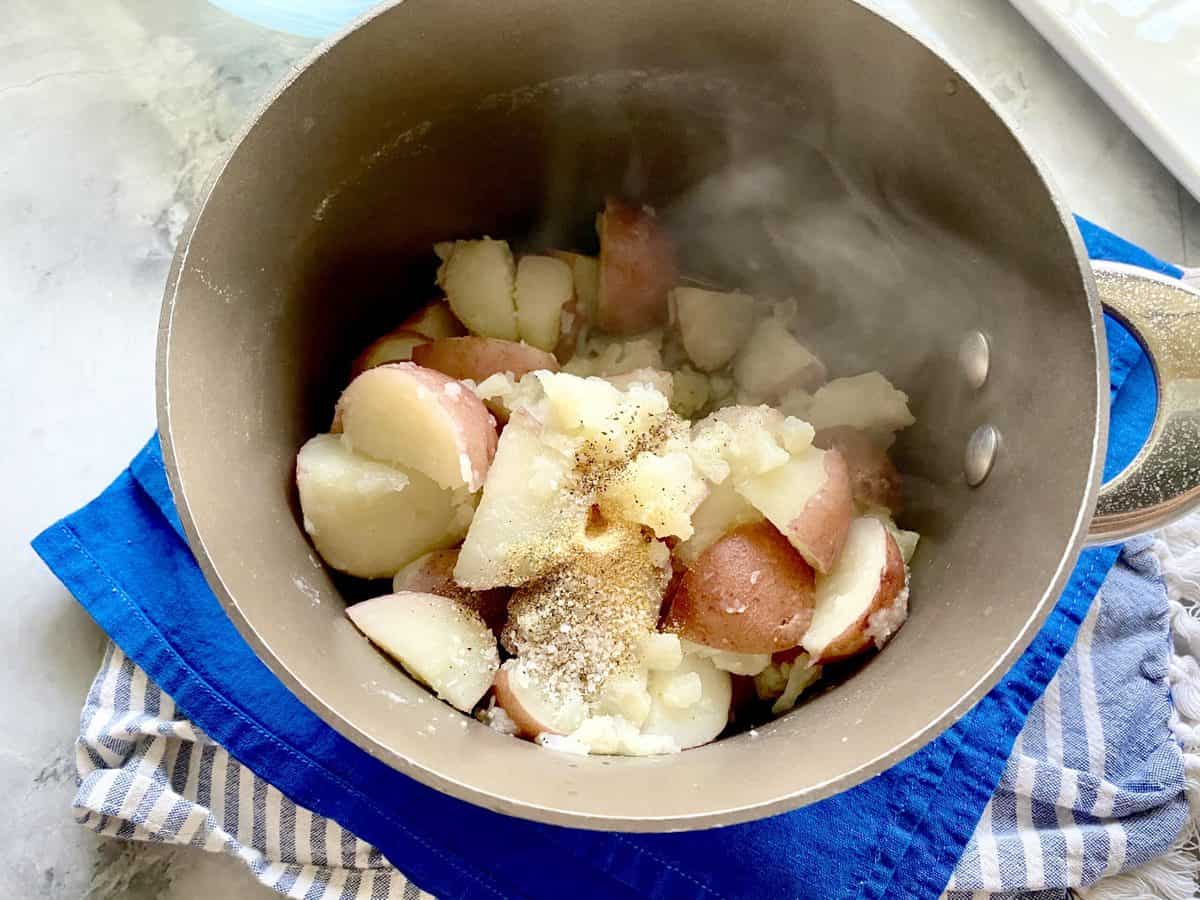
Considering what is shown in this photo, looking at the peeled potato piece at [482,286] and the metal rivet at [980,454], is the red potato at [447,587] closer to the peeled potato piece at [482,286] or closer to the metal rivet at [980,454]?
the peeled potato piece at [482,286]

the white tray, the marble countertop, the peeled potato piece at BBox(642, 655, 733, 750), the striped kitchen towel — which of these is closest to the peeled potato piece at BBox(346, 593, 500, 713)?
the peeled potato piece at BBox(642, 655, 733, 750)

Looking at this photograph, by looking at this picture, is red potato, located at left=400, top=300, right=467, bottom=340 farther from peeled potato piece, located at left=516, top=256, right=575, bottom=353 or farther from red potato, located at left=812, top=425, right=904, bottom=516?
red potato, located at left=812, top=425, right=904, bottom=516

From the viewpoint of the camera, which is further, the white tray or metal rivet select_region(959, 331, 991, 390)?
the white tray

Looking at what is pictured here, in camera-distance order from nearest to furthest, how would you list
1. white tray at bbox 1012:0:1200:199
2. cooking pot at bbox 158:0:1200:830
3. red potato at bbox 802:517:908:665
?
cooking pot at bbox 158:0:1200:830
red potato at bbox 802:517:908:665
white tray at bbox 1012:0:1200:199

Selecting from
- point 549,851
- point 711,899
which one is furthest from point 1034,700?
point 549,851

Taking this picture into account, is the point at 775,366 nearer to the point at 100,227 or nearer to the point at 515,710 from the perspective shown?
the point at 515,710
